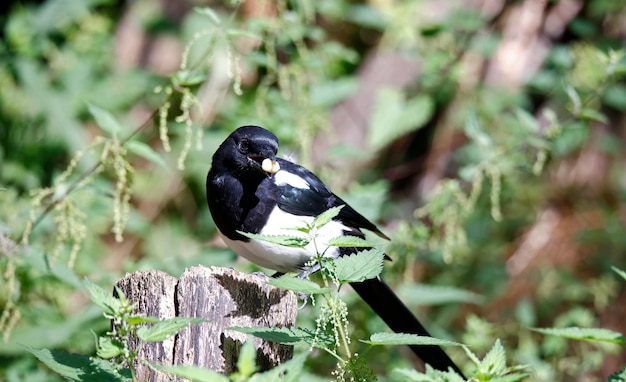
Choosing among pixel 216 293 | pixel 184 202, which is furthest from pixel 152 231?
pixel 216 293

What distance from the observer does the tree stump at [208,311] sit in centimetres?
224

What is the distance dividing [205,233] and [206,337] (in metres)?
3.01

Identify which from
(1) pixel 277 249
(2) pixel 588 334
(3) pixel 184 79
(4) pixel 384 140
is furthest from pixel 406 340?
(4) pixel 384 140

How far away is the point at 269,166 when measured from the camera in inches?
115

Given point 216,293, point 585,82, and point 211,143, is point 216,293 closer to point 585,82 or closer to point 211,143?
point 211,143

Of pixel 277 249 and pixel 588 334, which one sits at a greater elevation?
pixel 277 249

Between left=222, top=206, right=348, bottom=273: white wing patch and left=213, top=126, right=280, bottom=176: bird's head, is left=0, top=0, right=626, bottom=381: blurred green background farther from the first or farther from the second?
left=213, top=126, right=280, bottom=176: bird's head

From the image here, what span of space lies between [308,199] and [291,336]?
1.16m

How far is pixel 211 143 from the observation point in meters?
4.18

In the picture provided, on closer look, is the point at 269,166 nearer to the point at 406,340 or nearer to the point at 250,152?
the point at 250,152

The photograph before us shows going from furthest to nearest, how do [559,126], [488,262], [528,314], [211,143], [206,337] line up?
1. [488,262]
2. [528,314]
3. [211,143]
4. [559,126]
5. [206,337]

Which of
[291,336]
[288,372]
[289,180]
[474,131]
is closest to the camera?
[288,372]

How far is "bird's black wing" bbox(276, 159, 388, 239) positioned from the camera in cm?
309

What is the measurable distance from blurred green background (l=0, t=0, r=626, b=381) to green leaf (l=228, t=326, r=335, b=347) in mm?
1555
